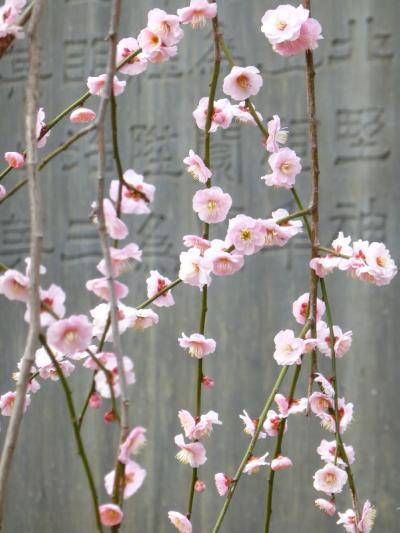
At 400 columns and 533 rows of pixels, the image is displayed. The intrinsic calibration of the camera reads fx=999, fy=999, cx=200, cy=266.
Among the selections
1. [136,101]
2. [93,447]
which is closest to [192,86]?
[136,101]

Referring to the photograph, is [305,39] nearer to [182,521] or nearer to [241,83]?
[241,83]

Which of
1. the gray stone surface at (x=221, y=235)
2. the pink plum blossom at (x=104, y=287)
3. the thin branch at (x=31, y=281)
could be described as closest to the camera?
the thin branch at (x=31, y=281)

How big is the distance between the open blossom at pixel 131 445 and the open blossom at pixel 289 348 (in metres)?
0.26

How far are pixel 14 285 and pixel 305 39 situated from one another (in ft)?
1.12

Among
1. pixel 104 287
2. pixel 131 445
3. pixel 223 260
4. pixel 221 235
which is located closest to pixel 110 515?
pixel 131 445

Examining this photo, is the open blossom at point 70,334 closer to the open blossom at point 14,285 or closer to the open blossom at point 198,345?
the open blossom at point 14,285

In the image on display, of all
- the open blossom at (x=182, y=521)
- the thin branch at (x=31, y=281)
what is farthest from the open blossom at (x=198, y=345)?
the thin branch at (x=31, y=281)

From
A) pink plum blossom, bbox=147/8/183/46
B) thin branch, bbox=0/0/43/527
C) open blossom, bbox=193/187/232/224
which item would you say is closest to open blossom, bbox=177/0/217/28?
pink plum blossom, bbox=147/8/183/46

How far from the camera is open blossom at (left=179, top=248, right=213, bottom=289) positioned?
0.78m

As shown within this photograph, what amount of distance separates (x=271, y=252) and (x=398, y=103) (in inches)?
15.1

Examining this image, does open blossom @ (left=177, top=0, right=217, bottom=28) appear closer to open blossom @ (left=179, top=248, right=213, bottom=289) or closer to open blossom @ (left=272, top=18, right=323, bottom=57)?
open blossom @ (left=272, top=18, right=323, bottom=57)

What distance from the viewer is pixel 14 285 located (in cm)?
58

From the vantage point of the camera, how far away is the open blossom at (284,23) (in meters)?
0.78

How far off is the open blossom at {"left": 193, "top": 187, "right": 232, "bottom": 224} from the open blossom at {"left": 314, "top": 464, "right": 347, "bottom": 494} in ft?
0.78
